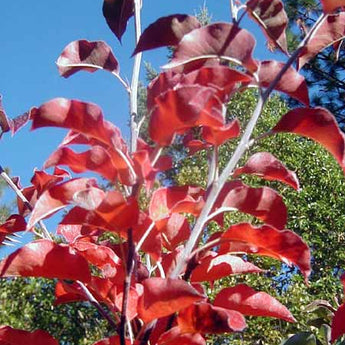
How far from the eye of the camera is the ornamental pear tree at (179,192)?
527 millimetres

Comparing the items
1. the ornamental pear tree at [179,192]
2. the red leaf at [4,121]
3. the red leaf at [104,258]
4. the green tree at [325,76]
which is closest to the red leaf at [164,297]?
the ornamental pear tree at [179,192]

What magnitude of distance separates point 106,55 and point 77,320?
13.0 ft

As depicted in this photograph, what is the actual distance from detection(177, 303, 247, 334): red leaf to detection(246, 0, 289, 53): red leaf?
0.28 metres

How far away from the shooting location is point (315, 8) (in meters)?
8.48

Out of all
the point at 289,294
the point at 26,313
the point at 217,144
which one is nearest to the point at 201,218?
the point at 217,144

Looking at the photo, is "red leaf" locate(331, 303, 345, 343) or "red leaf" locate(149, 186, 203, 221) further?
"red leaf" locate(331, 303, 345, 343)

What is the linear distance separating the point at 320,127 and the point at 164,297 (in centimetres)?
23

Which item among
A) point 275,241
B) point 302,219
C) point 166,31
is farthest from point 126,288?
point 302,219

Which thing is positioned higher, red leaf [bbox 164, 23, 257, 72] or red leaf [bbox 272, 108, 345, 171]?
red leaf [bbox 164, 23, 257, 72]

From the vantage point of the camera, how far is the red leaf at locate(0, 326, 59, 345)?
635 millimetres

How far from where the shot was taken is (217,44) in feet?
1.86

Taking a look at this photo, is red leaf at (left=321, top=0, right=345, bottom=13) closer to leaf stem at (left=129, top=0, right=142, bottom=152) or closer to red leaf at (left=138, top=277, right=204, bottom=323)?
leaf stem at (left=129, top=0, right=142, bottom=152)

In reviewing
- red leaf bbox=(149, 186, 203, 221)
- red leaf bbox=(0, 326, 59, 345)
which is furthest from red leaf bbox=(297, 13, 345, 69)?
red leaf bbox=(0, 326, 59, 345)

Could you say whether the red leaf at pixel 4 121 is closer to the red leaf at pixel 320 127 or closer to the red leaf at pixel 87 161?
the red leaf at pixel 87 161
